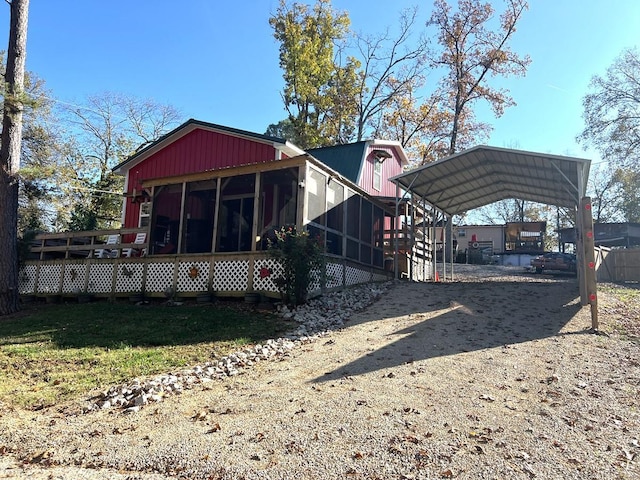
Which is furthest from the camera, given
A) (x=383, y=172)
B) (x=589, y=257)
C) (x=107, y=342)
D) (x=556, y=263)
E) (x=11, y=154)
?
(x=556, y=263)

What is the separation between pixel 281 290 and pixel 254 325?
1129 mm

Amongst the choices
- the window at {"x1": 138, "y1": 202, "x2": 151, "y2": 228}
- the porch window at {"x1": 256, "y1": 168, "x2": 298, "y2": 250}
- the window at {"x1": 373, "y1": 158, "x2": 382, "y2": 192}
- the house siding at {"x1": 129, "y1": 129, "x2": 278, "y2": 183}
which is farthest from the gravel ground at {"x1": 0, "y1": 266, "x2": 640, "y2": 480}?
the window at {"x1": 373, "y1": 158, "x2": 382, "y2": 192}

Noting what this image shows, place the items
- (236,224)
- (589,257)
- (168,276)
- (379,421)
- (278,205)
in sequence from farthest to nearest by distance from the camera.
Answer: (236,224) < (278,205) < (168,276) < (589,257) < (379,421)

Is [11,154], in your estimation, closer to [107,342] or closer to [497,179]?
[107,342]

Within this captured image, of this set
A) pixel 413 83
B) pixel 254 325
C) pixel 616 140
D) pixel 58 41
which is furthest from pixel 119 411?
pixel 616 140

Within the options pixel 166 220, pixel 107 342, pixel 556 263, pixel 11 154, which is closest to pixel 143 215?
pixel 166 220

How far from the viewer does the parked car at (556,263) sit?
19.5 metres

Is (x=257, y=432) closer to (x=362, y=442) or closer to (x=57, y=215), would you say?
(x=362, y=442)

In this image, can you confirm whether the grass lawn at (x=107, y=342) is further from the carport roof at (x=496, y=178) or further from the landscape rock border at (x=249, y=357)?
the carport roof at (x=496, y=178)

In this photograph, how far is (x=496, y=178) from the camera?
1347 centimetres

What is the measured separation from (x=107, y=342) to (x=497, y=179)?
11.5 meters

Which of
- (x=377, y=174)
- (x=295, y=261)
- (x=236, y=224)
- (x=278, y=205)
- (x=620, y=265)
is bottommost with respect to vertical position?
(x=295, y=261)

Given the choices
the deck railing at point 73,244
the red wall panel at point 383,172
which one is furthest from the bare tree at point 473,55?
the deck railing at point 73,244

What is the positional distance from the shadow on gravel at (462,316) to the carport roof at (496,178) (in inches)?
107
